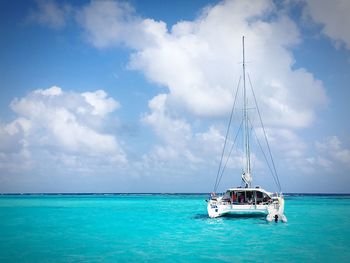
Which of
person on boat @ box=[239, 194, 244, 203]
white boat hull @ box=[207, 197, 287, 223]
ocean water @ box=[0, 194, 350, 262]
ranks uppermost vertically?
person on boat @ box=[239, 194, 244, 203]

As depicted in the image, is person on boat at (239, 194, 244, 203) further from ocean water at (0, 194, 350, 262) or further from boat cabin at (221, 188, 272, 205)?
ocean water at (0, 194, 350, 262)

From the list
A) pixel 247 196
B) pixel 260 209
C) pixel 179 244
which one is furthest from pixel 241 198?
pixel 179 244

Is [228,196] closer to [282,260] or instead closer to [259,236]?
[259,236]

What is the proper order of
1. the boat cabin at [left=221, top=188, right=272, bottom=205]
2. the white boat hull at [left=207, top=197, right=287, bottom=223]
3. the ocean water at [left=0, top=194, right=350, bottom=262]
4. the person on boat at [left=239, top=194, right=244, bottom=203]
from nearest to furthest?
the ocean water at [left=0, top=194, right=350, bottom=262] < the white boat hull at [left=207, top=197, right=287, bottom=223] < the boat cabin at [left=221, top=188, right=272, bottom=205] < the person on boat at [left=239, top=194, right=244, bottom=203]

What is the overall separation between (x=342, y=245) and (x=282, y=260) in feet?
21.5

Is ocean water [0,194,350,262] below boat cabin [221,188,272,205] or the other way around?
below

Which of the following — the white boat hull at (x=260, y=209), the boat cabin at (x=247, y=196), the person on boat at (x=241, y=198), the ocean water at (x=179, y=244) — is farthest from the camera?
the person on boat at (x=241, y=198)

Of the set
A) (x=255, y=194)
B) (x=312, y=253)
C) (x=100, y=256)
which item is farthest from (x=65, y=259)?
(x=255, y=194)

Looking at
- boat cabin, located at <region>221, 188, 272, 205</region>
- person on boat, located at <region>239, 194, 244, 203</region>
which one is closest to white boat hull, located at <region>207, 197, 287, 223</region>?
boat cabin, located at <region>221, 188, 272, 205</region>

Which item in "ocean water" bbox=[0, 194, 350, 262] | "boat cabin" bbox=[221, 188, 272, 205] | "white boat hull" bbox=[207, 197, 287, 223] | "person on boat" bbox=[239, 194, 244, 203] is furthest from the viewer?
"person on boat" bbox=[239, 194, 244, 203]

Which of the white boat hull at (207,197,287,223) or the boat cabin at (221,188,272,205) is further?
the boat cabin at (221,188,272,205)

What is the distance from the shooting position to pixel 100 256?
747 inches

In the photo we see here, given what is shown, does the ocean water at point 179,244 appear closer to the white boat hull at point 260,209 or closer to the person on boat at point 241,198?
the white boat hull at point 260,209

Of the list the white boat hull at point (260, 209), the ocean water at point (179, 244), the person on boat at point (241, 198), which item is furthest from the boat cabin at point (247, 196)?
the ocean water at point (179, 244)
